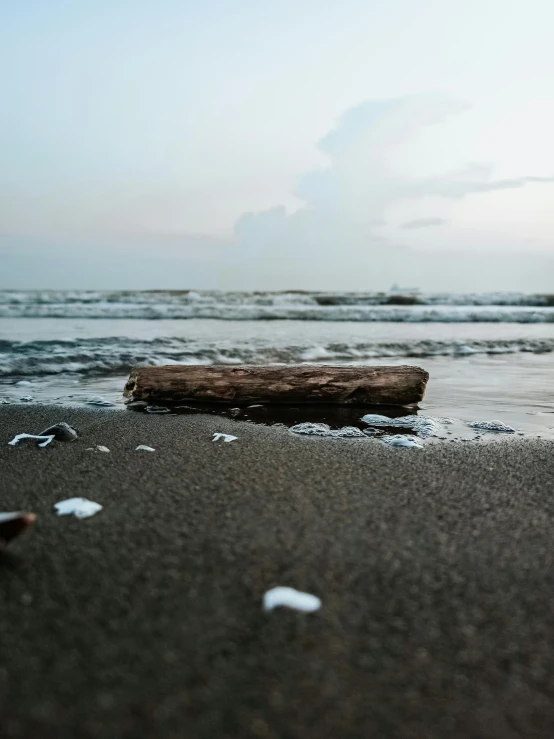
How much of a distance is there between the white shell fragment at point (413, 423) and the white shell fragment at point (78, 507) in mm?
2105

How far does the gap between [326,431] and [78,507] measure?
1.89 m

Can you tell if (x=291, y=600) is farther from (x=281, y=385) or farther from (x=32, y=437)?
(x=281, y=385)

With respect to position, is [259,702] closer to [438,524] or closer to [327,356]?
[438,524]

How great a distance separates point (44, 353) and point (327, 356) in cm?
381

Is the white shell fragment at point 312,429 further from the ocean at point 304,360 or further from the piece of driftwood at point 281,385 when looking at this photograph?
the ocean at point 304,360

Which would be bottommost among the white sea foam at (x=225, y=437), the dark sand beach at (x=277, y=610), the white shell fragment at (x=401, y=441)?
the white sea foam at (x=225, y=437)

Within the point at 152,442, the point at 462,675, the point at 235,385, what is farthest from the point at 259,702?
the point at 235,385

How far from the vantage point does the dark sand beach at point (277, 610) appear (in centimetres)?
104

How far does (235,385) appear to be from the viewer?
446 centimetres

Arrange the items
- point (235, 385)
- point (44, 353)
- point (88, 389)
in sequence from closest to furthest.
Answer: point (235, 385)
point (88, 389)
point (44, 353)

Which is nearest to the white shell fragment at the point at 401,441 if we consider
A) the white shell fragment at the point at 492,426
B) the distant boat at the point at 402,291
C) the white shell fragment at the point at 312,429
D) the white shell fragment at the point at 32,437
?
the white shell fragment at the point at 312,429

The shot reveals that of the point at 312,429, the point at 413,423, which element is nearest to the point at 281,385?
the point at 312,429

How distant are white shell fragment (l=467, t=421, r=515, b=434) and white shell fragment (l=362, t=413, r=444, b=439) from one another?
0.77 feet

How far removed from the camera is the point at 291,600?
4.54 ft
